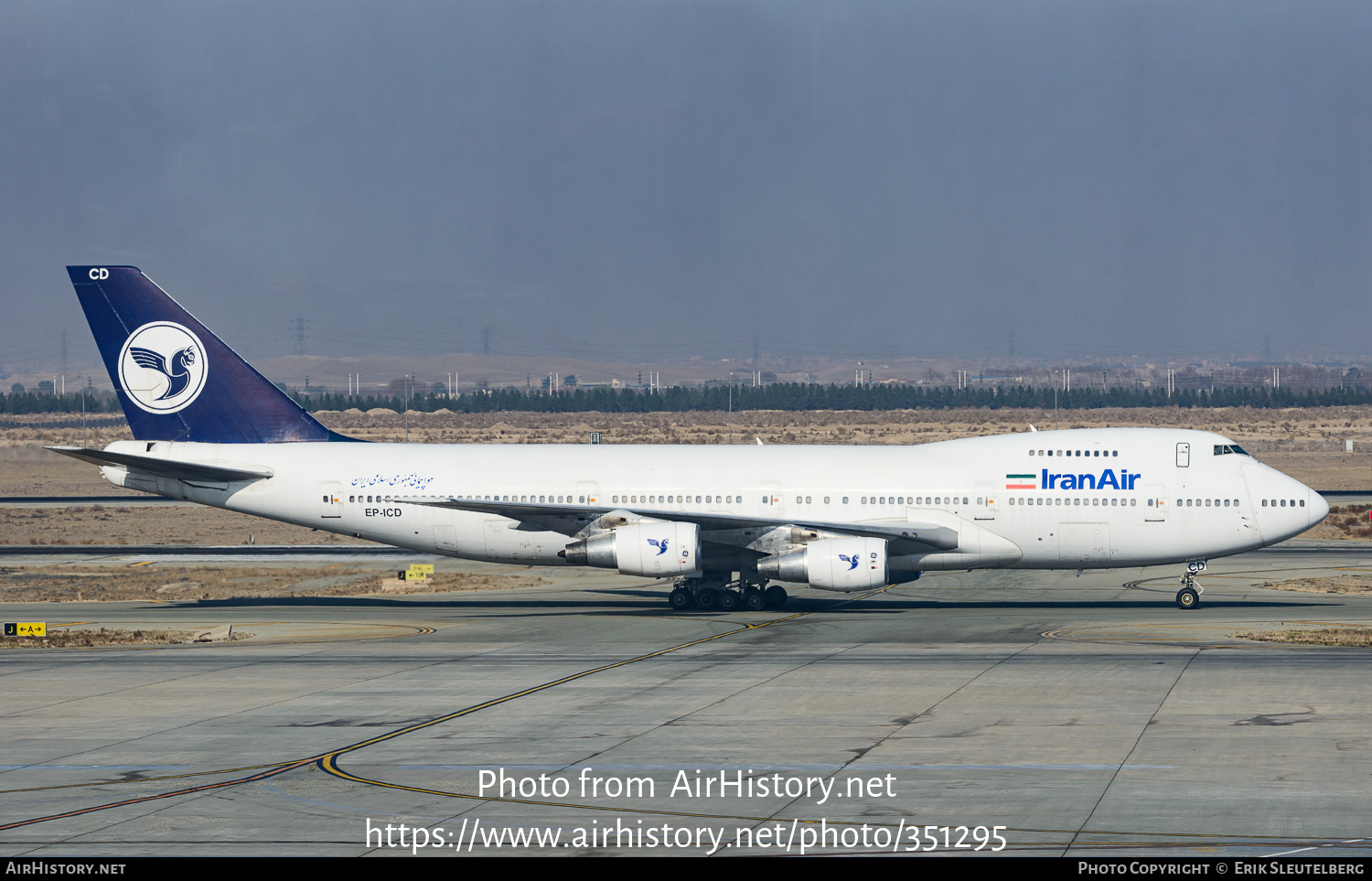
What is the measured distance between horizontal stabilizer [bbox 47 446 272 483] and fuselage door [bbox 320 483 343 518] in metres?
1.78

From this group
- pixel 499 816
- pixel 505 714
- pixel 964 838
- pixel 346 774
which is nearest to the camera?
pixel 964 838

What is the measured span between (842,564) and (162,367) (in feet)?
71.4

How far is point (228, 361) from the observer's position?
137 feet

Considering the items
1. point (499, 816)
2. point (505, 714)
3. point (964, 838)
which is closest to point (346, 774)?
point (499, 816)

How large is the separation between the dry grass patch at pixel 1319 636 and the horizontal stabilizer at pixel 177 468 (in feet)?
92.2

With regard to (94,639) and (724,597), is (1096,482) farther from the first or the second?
(94,639)

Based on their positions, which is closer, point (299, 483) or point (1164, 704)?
point (1164, 704)

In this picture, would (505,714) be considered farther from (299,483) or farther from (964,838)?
(299,483)

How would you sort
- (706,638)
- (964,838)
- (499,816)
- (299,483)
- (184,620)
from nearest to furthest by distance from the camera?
(964,838)
(499,816)
(706,638)
(184,620)
(299,483)

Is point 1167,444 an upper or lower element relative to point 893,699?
upper

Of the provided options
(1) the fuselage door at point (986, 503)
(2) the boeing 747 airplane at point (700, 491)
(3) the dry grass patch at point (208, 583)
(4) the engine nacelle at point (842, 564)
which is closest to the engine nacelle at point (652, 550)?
(2) the boeing 747 airplane at point (700, 491)

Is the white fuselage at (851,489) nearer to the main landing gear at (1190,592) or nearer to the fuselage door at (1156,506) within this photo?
the fuselage door at (1156,506)

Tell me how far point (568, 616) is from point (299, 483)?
9431 millimetres

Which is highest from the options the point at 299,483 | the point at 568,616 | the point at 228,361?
the point at 228,361
